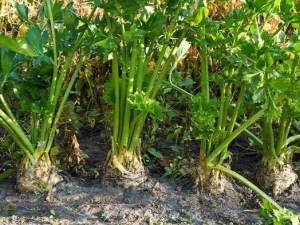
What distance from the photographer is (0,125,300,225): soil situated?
95.7 inches

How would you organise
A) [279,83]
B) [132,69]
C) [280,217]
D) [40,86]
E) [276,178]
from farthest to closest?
1. [276,178]
2. [40,86]
3. [132,69]
4. [279,83]
5. [280,217]

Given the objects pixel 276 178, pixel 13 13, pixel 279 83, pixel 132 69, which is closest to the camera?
pixel 279 83

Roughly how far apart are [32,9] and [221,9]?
3.91ft

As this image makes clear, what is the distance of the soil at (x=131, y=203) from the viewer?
2.43m

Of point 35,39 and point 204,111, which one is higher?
point 35,39

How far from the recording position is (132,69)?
2.53 meters

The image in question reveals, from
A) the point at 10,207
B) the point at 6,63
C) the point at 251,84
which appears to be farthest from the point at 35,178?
the point at 251,84

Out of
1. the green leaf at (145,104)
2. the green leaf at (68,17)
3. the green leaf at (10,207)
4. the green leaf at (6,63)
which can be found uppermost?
the green leaf at (68,17)

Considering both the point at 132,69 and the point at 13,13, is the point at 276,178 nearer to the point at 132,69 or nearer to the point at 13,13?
the point at 132,69

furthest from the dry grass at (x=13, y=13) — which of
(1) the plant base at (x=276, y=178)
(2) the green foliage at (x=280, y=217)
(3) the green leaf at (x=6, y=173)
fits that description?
(2) the green foliage at (x=280, y=217)

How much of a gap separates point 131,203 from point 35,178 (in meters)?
0.45

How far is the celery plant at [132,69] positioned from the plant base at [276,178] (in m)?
0.60

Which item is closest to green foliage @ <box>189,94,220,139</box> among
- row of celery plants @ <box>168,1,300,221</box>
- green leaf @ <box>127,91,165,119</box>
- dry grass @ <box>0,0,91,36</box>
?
row of celery plants @ <box>168,1,300,221</box>

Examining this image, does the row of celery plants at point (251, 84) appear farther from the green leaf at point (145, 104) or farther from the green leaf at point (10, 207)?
the green leaf at point (10, 207)
